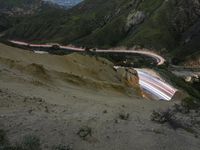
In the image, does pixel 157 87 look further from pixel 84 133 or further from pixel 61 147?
pixel 61 147

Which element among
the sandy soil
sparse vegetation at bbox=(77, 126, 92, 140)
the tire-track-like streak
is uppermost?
the tire-track-like streak

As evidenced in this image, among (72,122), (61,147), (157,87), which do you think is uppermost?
(157,87)

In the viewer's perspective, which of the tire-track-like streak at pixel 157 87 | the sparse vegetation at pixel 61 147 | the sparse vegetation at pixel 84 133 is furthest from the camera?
the tire-track-like streak at pixel 157 87

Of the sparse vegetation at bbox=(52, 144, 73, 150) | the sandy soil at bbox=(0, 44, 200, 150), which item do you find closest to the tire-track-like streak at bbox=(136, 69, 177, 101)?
the sandy soil at bbox=(0, 44, 200, 150)

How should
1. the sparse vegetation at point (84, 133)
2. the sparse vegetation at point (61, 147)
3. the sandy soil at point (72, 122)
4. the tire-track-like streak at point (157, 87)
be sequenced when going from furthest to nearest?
1. the tire-track-like streak at point (157, 87)
2. the sparse vegetation at point (84, 133)
3. the sandy soil at point (72, 122)
4. the sparse vegetation at point (61, 147)

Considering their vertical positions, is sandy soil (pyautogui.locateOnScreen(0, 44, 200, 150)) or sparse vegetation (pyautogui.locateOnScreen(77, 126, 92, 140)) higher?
sandy soil (pyautogui.locateOnScreen(0, 44, 200, 150))

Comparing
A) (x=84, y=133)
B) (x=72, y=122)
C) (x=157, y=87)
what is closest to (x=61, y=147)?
(x=84, y=133)

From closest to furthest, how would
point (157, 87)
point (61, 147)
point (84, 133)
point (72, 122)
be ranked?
point (61, 147) → point (84, 133) → point (72, 122) → point (157, 87)

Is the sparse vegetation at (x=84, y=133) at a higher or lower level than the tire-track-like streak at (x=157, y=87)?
lower

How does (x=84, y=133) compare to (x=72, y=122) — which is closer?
(x=84, y=133)

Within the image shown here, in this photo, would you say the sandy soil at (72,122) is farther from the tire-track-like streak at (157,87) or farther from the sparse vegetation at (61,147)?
the tire-track-like streak at (157,87)

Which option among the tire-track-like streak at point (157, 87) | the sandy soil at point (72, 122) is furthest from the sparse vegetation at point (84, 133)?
the tire-track-like streak at point (157, 87)

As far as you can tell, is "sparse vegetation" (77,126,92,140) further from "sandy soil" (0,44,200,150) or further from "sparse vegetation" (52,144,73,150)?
"sparse vegetation" (52,144,73,150)
